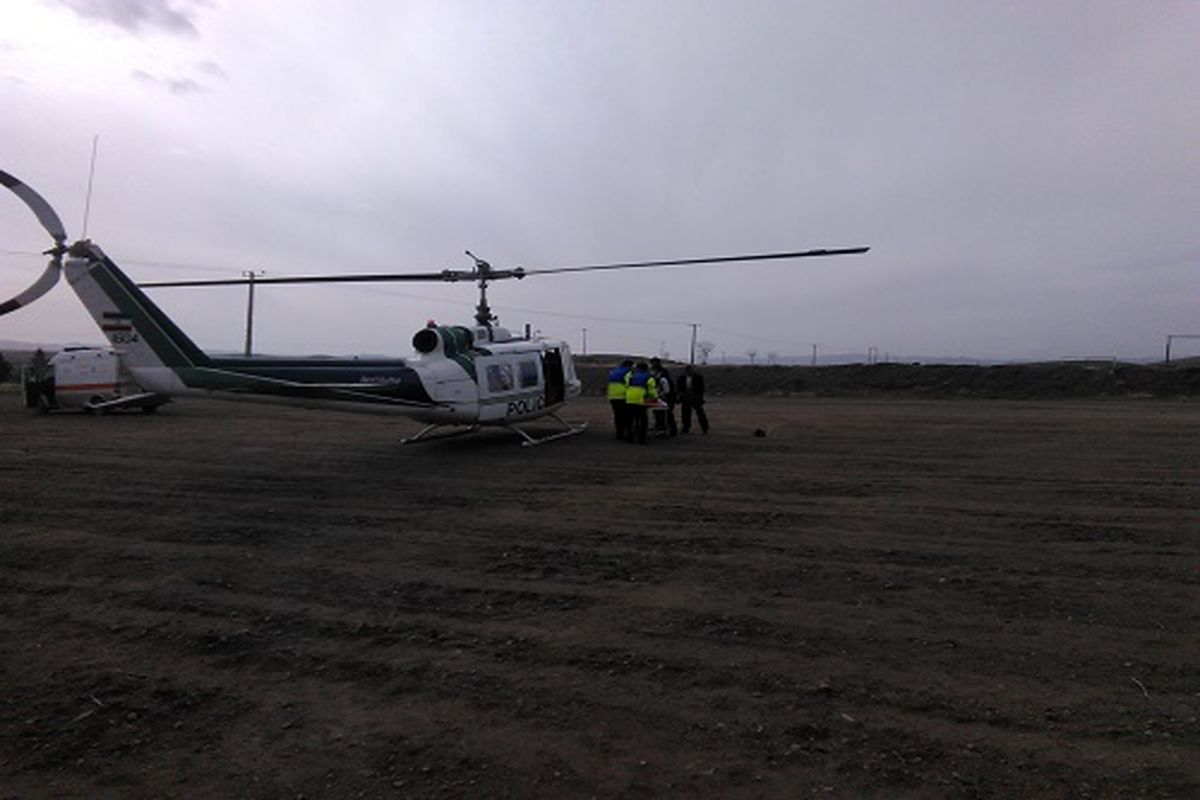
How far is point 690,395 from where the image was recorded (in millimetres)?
17031

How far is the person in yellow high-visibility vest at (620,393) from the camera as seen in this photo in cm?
1529

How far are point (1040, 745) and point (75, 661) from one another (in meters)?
5.56

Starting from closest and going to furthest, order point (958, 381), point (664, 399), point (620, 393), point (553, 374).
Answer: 1. point (620, 393)
2. point (553, 374)
3. point (664, 399)
4. point (958, 381)

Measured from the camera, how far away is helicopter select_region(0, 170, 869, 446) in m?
10.7

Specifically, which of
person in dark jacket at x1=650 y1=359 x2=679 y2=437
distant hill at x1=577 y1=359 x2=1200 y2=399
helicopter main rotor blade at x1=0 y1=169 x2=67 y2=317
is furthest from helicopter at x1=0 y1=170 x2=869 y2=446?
distant hill at x1=577 y1=359 x2=1200 y2=399

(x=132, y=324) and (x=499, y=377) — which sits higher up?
(x=132, y=324)

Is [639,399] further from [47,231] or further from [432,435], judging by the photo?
[47,231]

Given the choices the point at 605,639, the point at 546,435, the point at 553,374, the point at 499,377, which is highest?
the point at 553,374

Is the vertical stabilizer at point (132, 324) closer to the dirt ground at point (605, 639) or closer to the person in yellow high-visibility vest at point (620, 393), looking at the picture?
the dirt ground at point (605, 639)

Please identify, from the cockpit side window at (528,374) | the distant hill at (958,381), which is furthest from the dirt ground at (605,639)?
the distant hill at (958,381)

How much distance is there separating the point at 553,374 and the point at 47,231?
880 cm

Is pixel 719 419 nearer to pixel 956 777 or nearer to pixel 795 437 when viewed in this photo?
pixel 795 437

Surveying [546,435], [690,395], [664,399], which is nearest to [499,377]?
[546,435]

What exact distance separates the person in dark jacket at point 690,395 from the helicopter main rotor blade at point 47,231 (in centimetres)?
1187
